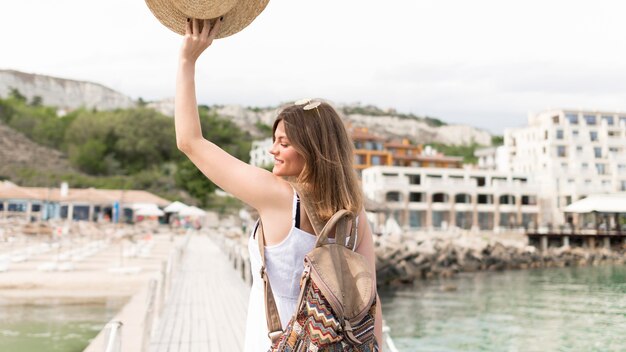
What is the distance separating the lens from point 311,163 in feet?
5.23

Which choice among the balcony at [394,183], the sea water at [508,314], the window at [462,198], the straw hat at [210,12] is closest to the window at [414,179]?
the balcony at [394,183]

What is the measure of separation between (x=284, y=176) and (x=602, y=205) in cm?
4149

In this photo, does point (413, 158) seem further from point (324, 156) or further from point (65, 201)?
point (324, 156)

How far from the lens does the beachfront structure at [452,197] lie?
155ft

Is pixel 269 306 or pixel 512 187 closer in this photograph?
pixel 269 306

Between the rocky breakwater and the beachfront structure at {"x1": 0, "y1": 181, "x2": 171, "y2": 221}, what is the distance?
1774 centimetres

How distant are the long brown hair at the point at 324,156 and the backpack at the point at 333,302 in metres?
0.09

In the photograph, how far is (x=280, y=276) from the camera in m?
1.55

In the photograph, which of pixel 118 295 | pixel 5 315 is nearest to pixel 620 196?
pixel 118 295

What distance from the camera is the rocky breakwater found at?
74.0 ft

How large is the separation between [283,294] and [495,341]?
12220 mm

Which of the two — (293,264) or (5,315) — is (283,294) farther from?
(5,315)

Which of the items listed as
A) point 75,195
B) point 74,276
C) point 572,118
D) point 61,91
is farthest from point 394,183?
point 61,91

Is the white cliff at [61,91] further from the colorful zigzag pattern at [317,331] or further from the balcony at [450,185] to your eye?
the colorful zigzag pattern at [317,331]
